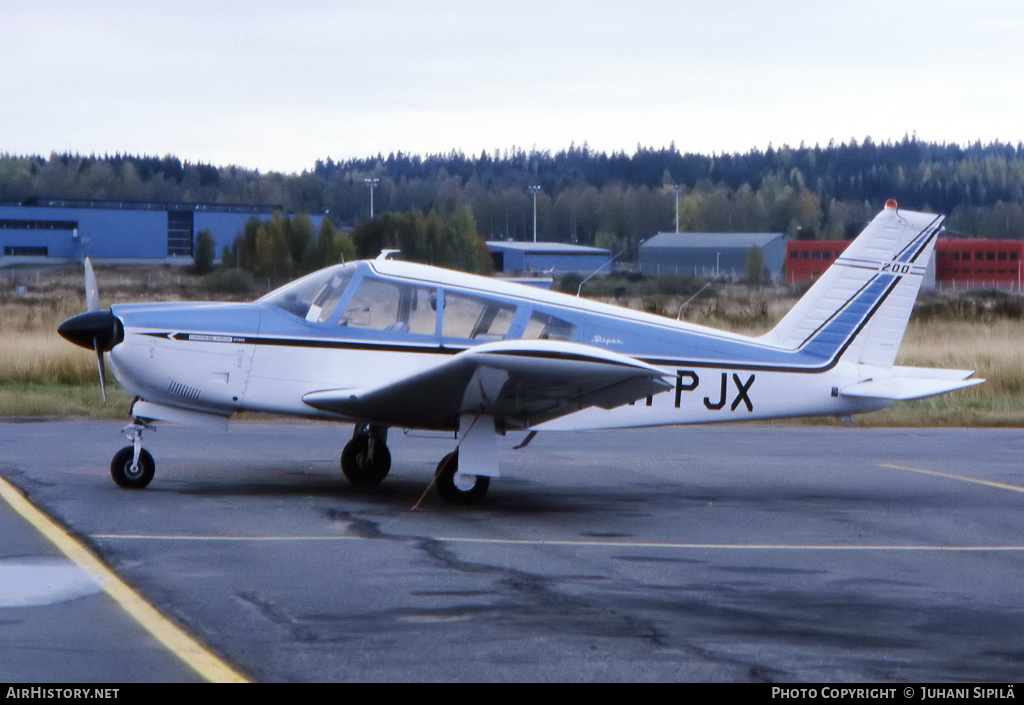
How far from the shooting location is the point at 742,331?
32.0 metres

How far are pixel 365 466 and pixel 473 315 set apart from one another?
1.89m

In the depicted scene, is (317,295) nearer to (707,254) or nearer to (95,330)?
(95,330)

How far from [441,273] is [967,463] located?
704 cm

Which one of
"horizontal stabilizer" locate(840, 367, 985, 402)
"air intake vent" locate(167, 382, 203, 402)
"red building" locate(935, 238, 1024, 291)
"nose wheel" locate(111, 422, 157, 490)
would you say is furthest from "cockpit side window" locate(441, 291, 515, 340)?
"red building" locate(935, 238, 1024, 291)

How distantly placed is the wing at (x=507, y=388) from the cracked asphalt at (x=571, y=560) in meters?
0.77

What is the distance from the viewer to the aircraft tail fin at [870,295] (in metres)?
11.8

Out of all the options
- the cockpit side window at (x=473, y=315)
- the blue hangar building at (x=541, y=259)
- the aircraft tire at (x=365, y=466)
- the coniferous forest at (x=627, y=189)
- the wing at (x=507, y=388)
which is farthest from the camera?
the coniferous forest at (x=627, y=189)

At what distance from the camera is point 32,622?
6.19 metres

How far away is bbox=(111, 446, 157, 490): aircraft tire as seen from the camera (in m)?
10.8

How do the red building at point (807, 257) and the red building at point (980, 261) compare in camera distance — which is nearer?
the red building at point (980, 261)

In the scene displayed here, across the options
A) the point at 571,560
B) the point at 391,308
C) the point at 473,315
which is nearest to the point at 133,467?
the point at 391,308

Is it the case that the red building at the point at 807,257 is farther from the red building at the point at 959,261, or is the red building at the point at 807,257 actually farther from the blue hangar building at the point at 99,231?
the blue hangar building at the point at 99,231

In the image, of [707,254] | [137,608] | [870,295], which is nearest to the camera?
[137,608]

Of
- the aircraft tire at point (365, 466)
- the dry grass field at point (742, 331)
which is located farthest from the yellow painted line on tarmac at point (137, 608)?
the dry grass field at point (742, 331)
